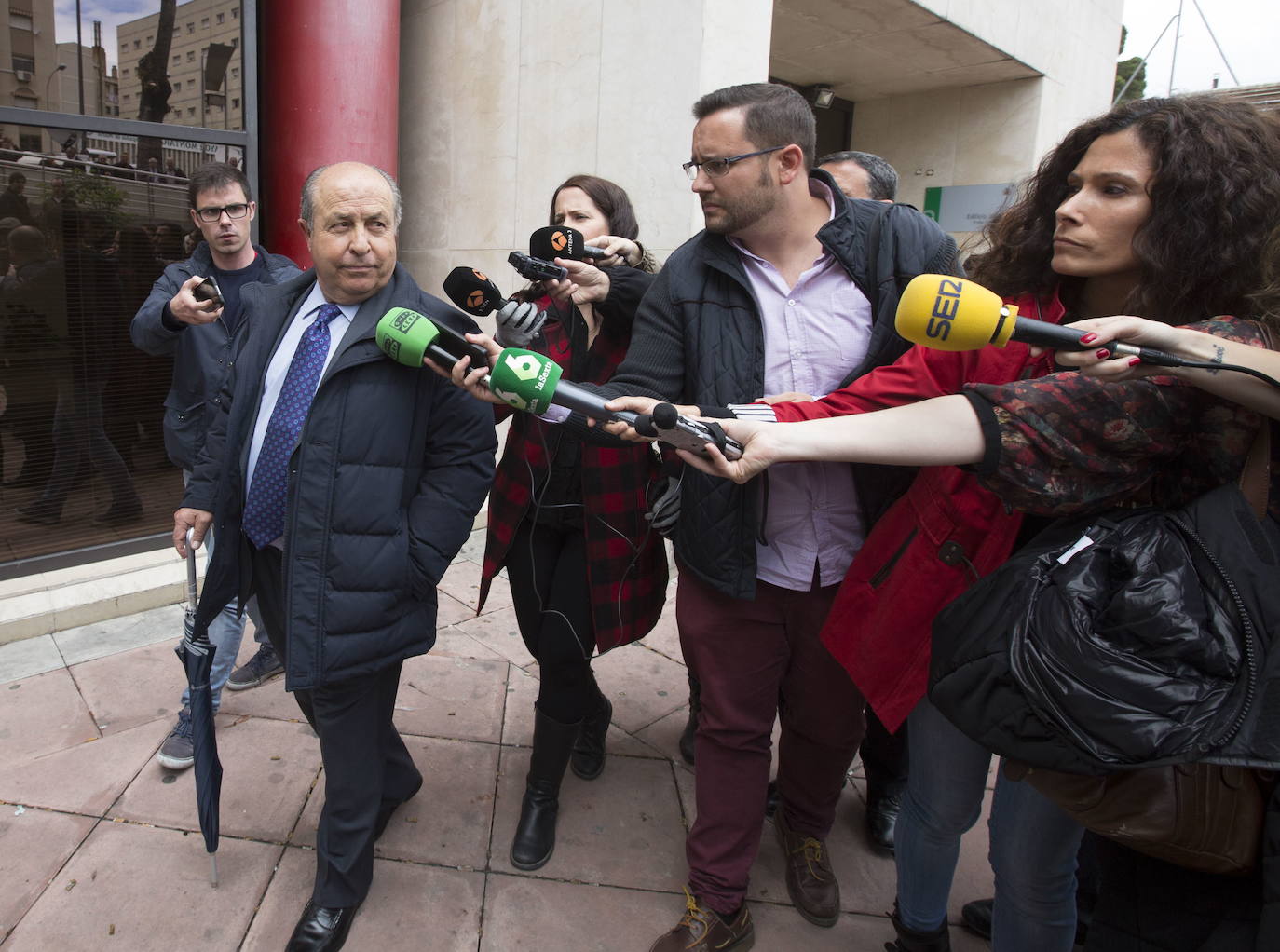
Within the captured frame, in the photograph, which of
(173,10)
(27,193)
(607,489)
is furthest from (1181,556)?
(173,10)

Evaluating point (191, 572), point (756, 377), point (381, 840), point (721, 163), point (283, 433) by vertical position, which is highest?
point (721, 163)

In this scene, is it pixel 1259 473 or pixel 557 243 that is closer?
pixel 1259 473

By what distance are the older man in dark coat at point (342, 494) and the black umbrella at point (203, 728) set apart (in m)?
0.11

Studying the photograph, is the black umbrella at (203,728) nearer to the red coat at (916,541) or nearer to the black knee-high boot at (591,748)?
the black knee-high boot at (591,748)

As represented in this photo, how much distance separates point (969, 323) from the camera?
1521mm

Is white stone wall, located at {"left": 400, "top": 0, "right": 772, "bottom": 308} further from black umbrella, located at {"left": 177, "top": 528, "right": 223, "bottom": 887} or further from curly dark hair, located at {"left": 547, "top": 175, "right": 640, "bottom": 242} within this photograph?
black umbrella, located at {"left": 177, "top": 528, "right": 223, "bottom": 887}

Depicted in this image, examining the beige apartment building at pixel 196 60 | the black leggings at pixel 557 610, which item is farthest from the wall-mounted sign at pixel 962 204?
the black leggings at pixel 557 610

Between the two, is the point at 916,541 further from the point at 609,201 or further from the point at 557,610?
the point at 609,201

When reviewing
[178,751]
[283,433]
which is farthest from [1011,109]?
[178,751]

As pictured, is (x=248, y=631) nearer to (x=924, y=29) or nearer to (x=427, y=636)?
(x=427, y=636)

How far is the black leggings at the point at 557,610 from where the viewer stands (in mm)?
2729

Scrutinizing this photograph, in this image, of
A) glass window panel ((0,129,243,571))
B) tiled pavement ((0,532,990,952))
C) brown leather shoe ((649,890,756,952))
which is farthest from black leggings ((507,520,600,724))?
glass window panel ((0,129,243,571))

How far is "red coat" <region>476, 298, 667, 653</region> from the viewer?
106 inches

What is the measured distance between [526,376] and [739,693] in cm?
109
